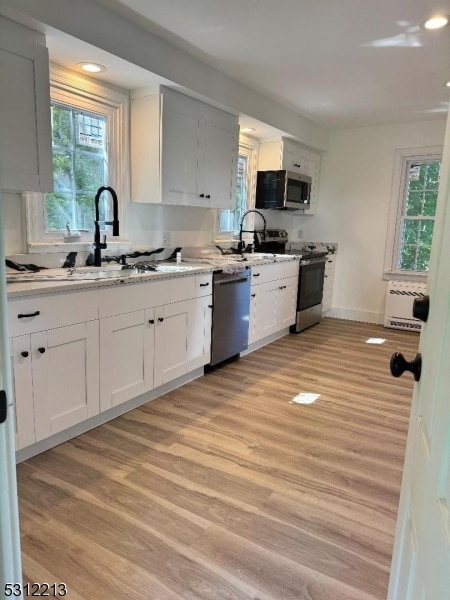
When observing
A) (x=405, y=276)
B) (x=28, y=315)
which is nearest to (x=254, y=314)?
(x=28, y=315)

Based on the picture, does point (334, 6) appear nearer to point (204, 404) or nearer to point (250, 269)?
point (250, 269)

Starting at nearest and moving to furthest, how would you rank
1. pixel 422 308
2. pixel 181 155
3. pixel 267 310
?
pixel 422 308, pixel 181 155, pixel 267 310

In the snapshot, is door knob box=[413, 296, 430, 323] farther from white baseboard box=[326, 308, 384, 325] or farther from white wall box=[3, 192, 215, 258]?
white baseboard box=[326, 308, 384, 325]

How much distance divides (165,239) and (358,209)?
3.00 metres

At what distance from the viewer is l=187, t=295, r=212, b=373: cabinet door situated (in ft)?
10.3

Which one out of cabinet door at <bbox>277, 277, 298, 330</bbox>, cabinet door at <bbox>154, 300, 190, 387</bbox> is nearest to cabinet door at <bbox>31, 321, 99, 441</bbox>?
cabinet door at <bbox>154, 300, 190, 387</bbox>

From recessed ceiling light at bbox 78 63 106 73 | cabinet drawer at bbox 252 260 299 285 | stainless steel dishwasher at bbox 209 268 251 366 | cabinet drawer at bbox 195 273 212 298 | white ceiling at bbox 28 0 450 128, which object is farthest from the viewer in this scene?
cabinet drawer at bbox 252 260 299 285

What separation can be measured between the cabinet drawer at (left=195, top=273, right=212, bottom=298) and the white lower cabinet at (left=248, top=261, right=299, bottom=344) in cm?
71

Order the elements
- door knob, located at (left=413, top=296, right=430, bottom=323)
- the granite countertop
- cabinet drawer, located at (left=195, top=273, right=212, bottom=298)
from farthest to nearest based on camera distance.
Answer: cabinet drawer, located at (left=195, top=273, right=212, bottom=298)
the granite countertop
door knob, located at (left=413, top=296, right=430, bottom=323)

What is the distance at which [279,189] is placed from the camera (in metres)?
4.72

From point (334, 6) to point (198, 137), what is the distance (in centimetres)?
142

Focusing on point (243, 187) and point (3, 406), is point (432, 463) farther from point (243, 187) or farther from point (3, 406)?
point (243, 187)

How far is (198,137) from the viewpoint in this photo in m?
3.46

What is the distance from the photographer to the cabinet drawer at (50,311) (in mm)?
1954
